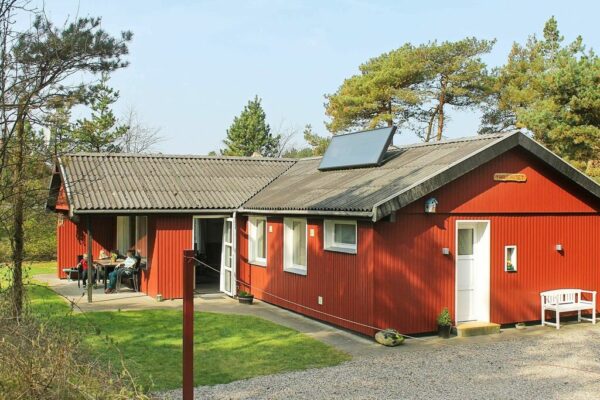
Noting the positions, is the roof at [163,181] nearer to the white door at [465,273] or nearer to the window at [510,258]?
the white door at [465,273]

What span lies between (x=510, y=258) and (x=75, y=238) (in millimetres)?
14192

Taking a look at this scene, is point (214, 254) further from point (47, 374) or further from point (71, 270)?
point (47, 374)

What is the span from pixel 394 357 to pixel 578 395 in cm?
289

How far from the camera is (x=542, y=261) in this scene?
12875 millimetres

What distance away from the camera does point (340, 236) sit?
1230 centimetres

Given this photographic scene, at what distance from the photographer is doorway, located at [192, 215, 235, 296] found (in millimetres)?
16844

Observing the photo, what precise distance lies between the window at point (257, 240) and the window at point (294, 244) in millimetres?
1463

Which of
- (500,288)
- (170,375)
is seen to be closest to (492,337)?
(500,288)

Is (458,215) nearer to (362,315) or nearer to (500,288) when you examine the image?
(500,288)

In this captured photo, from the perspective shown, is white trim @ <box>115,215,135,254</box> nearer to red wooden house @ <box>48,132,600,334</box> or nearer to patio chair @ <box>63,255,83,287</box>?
patio chair @ <box>63,255,83,287</box>

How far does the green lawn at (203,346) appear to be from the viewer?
8852 mm

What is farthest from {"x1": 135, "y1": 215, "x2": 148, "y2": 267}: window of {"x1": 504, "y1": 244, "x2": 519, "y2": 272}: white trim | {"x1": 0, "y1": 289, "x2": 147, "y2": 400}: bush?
{"x1": 0, "y1": 289, "x2": 147, "y2": 400}: bush

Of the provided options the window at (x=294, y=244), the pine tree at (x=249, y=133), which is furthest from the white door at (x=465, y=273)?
the pine tree at (x=249, y=133)

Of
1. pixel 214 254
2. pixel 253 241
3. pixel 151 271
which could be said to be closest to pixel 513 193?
pixel 253 241
